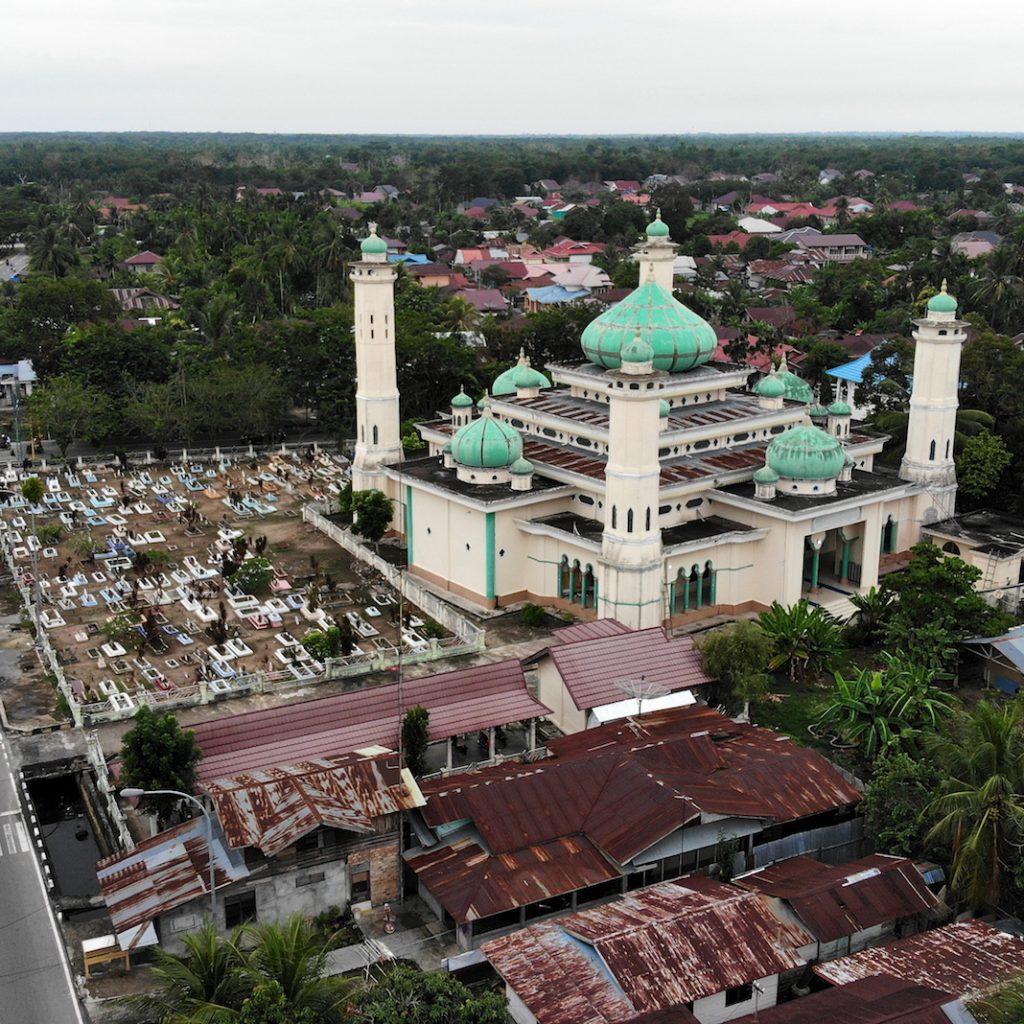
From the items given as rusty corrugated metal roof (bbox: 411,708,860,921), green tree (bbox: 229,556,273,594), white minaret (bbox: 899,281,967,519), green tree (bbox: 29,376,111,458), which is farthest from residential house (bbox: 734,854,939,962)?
green tree (bbox: 29,376,111,458)

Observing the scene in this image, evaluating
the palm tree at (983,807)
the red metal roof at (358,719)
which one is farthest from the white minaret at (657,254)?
the palm tree at (983,807)

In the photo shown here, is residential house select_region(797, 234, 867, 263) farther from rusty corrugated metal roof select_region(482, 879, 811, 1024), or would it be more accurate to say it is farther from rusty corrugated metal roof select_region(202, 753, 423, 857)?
rusty corrugated metal roof select_region(482, 879, 811, 1024)

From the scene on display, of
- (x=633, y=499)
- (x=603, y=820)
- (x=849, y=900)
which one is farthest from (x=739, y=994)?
(x=633, y=499)

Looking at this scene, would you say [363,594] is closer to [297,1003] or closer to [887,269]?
[297,1003]

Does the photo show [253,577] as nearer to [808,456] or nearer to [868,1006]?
[808,456]

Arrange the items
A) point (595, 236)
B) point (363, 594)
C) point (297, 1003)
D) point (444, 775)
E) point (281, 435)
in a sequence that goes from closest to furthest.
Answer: point (297, 1003) → point (444, 775) → point (363, 594) → point (281, 435) → point (595, 236)

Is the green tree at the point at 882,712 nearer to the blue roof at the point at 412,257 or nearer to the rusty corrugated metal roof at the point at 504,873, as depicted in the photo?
the rusty corrugated metal roof at the point at 504,873

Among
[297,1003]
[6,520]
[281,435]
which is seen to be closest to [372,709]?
[297,1003]
